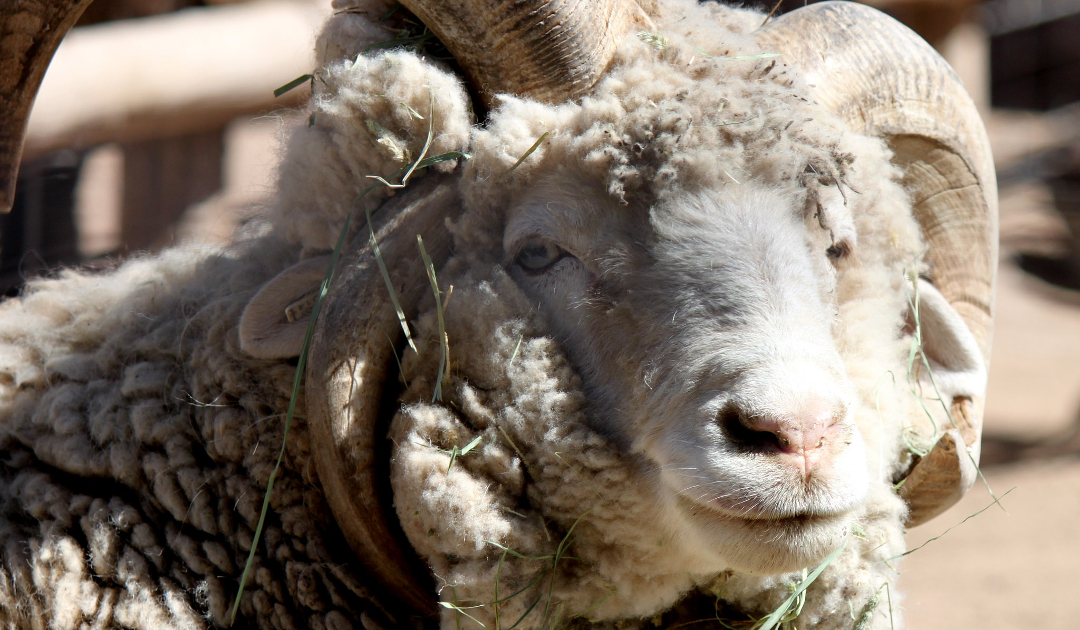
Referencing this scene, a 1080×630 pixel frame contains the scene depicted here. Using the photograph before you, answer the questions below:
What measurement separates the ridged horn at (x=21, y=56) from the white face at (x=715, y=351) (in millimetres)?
1212

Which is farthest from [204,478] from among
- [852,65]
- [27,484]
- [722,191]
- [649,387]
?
[852,65]

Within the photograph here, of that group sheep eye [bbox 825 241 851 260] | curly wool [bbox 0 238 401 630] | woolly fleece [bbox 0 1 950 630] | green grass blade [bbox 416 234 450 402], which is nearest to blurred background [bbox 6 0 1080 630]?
curly wool [bbox 0 238 401 630]

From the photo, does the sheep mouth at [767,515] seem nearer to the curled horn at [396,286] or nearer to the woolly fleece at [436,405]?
the woolly fleece at [436,405]

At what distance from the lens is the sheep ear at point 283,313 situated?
2.09 metres

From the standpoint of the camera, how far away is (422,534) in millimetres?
1885

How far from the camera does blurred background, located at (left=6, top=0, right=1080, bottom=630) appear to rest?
210 inches

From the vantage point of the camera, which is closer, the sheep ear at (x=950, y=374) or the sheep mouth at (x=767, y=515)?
the sheep mouth at (x=767, y=515)

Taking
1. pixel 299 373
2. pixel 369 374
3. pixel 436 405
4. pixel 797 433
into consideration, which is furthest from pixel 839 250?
pixel 299 373

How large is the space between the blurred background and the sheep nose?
6.70 feet

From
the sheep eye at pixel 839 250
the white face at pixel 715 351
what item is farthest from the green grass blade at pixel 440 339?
the sheep eye at pixel 839 250

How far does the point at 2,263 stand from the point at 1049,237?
13323 millimetres

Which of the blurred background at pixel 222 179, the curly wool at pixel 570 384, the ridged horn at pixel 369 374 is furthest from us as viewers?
the blurred background at pixel 222 179

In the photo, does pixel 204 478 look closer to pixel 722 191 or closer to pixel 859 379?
pixel 722 191

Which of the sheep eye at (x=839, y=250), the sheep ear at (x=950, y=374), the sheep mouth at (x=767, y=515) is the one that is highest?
the sheep eye at (x=839, y=250)
